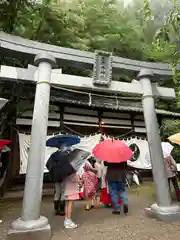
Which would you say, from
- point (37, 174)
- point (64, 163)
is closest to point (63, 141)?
point (64, 163)

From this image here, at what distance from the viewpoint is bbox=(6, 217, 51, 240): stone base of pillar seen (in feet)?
11.3

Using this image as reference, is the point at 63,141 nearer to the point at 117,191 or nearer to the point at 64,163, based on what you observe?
the point at 64,163

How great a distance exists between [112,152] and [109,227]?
160 centimetres

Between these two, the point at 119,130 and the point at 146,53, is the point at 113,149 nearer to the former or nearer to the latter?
the point at 119,130

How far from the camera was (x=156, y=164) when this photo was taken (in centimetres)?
490

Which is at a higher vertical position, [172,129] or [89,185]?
[172,129]

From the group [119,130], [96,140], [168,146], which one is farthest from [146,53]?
[168,146]

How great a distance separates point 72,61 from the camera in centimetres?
527

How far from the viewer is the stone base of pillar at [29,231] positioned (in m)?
3.45

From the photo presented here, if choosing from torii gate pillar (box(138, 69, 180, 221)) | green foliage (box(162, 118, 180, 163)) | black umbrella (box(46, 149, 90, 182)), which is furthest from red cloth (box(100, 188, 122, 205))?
green foliage (box(162, 118, 180, 163))

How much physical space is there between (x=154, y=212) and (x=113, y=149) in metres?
1.69

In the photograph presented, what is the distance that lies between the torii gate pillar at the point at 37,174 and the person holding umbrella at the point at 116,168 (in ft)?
4.89

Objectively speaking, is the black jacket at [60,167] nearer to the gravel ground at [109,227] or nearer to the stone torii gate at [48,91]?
the stone torii gate at [48,91]

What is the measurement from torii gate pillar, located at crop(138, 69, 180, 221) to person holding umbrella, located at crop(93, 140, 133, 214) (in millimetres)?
625
